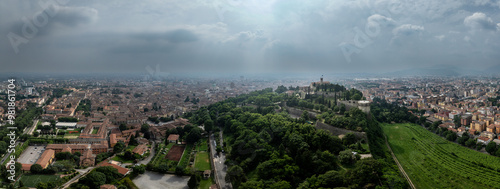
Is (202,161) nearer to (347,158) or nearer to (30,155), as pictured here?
(347,158)

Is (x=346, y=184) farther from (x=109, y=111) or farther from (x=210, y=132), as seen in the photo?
(x=109, y=111)

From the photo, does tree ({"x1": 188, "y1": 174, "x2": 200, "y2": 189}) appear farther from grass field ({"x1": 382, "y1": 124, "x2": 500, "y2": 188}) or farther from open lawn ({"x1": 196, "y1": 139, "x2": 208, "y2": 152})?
grass field ({"x1": 382, "y1": 124, "x2": 500, "y2": 188})

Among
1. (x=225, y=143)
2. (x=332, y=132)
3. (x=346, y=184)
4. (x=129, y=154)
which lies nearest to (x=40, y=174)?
(x=129, y=154)

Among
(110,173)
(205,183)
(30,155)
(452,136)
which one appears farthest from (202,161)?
(452,136)

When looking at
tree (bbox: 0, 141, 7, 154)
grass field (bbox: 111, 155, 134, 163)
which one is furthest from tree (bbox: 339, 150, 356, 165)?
tree (bbox: 0, 141, 7, 154)

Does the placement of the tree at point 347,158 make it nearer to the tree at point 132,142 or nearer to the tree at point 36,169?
the tree at point 132,142

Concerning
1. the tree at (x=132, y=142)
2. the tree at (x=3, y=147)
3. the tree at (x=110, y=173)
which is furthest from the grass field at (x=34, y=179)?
the tree at (x=132, y=142)
